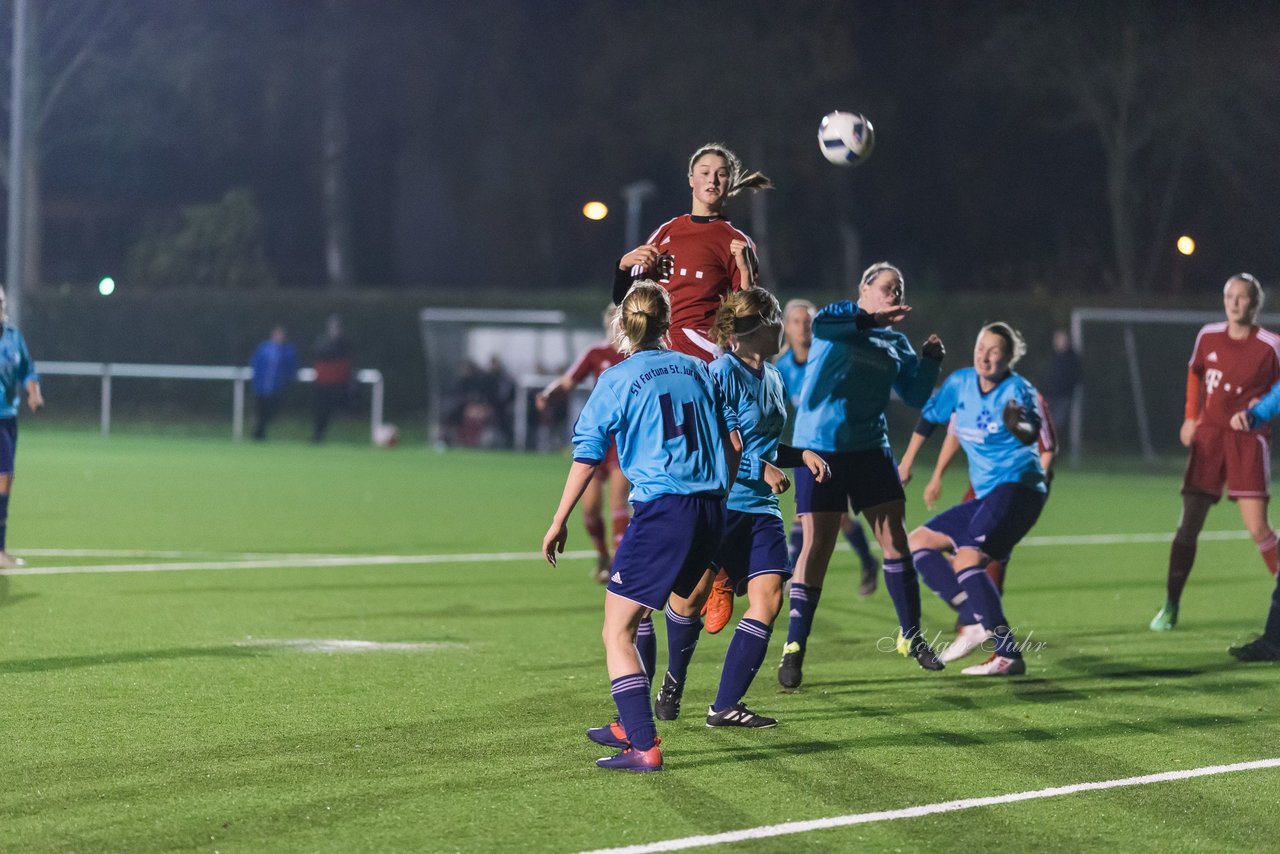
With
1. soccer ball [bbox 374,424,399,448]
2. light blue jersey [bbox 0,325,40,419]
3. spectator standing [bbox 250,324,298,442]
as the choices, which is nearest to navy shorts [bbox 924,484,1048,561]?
light blue jersey [bbox 0,325,40,419]

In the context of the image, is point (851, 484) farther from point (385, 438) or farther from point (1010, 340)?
point (385, 438)

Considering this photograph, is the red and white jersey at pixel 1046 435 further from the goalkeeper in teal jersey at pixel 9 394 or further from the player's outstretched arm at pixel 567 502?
the goalkeeper in teal jersey at pixel 9 394

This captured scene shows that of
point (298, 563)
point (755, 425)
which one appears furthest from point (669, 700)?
point (298, 563)

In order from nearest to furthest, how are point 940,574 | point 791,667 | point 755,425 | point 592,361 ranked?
point 755,425
point 791,667
point 940,574
point 592,361

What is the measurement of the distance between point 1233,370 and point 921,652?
9.72ft

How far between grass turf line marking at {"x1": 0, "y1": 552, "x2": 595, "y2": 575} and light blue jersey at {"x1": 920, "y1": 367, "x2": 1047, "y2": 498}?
534cm

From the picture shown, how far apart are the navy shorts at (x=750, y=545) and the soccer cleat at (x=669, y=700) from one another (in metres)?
0.57

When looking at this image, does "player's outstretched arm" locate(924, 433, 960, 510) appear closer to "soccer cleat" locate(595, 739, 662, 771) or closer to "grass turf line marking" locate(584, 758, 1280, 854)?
"grass turf line marking" locate(584, 758, 1280, 854)

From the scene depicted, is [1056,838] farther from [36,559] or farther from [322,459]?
[322,459]

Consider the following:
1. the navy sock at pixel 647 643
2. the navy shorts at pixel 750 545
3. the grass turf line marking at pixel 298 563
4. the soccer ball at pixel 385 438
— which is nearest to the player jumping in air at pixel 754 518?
the navy shorts at pixel 750 545

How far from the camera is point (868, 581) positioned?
12125 millimetres

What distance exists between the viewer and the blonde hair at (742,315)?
7191 millimetres

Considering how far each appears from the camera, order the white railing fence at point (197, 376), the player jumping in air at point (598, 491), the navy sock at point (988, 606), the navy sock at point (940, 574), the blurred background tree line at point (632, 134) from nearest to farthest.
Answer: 1. the navy sock at point (988, 606)
2. the navy sock at point (940, 574)
3. the player jumping in air at point (598, 491)
4. the white railing fence at point (197, 376)
5. the blurred background tree line at point (632, 134)

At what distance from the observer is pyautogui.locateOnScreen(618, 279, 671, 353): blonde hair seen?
648 cm
